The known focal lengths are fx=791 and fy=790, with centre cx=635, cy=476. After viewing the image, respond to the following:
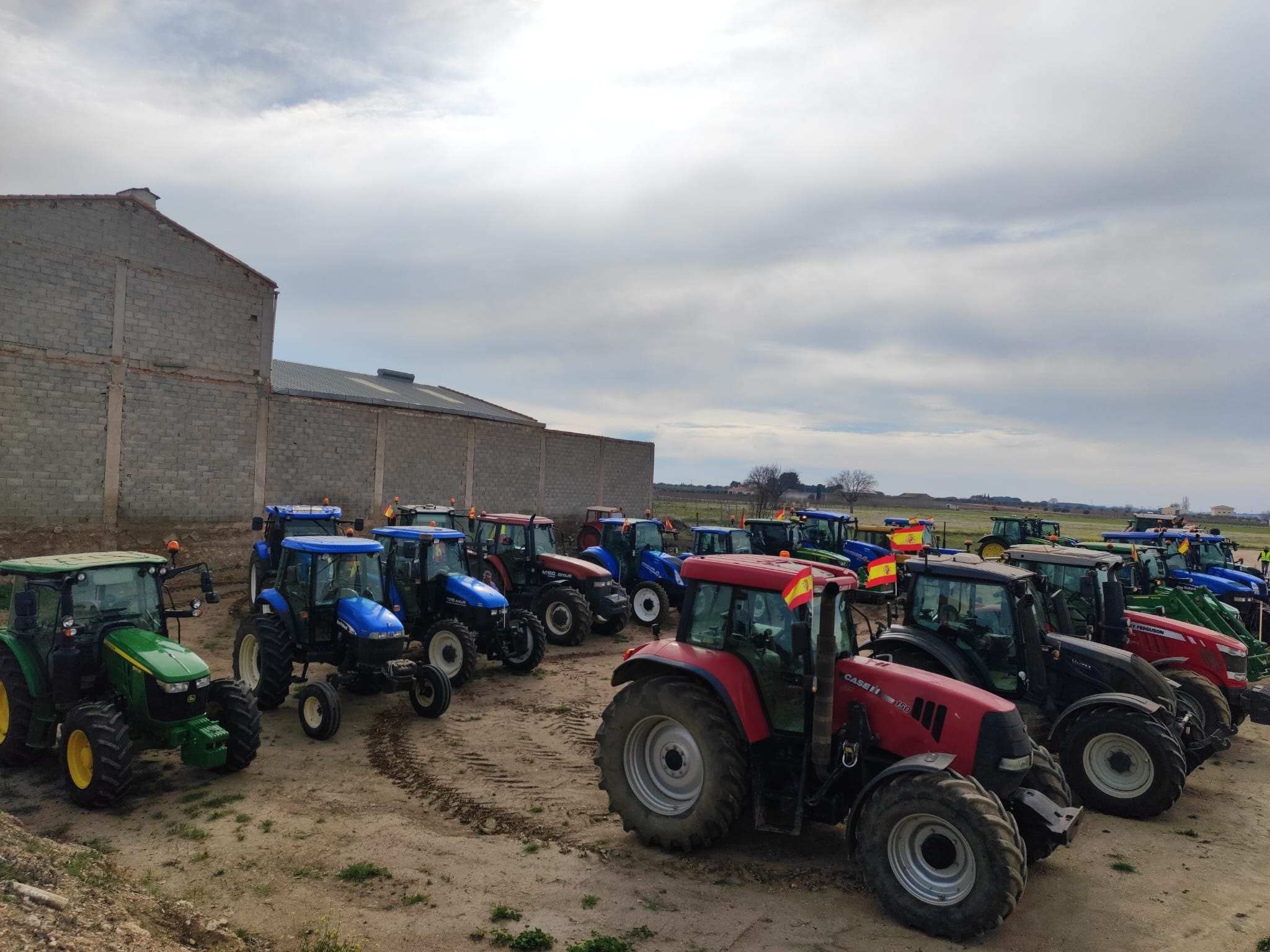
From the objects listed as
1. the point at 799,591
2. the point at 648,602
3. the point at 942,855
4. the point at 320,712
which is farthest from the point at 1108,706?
the point at 648,602

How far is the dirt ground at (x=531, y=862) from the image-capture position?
190 inches

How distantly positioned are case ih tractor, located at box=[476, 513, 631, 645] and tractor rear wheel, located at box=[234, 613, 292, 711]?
449cm

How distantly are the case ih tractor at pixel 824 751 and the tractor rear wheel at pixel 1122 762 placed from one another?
163cm

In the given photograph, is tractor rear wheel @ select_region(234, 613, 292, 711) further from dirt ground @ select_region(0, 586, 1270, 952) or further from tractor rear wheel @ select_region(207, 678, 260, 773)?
tractor rear wheel @ select_region(207, 678, 260, 773)

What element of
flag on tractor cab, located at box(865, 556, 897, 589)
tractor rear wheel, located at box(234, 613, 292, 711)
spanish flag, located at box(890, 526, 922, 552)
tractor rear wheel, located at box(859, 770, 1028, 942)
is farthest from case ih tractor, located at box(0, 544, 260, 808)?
spanish flag, located at box(890, 526, 922, 552)

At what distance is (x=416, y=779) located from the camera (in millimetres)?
7246

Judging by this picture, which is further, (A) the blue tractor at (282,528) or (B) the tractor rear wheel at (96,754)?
(A) the blue tractor at (282,528)

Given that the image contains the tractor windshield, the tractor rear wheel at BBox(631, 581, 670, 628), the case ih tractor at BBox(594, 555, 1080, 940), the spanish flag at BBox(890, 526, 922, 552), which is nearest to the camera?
the case ih tractor at BBox(594, 555, 1080, 940)

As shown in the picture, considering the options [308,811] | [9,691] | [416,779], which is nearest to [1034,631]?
[416,779]

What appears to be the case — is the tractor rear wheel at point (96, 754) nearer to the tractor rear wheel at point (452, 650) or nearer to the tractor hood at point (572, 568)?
the tractor rear wheel at point (452, 650)

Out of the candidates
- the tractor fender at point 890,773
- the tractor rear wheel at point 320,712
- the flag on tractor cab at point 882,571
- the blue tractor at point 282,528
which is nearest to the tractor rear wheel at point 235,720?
the tractor rear wheel at point 320,712

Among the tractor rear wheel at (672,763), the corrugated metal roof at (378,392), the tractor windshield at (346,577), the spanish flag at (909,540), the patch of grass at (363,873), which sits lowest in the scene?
the patch of grass at (363,873)

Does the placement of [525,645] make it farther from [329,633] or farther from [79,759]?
[79,759]

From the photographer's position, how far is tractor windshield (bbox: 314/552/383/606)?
9.10 m
